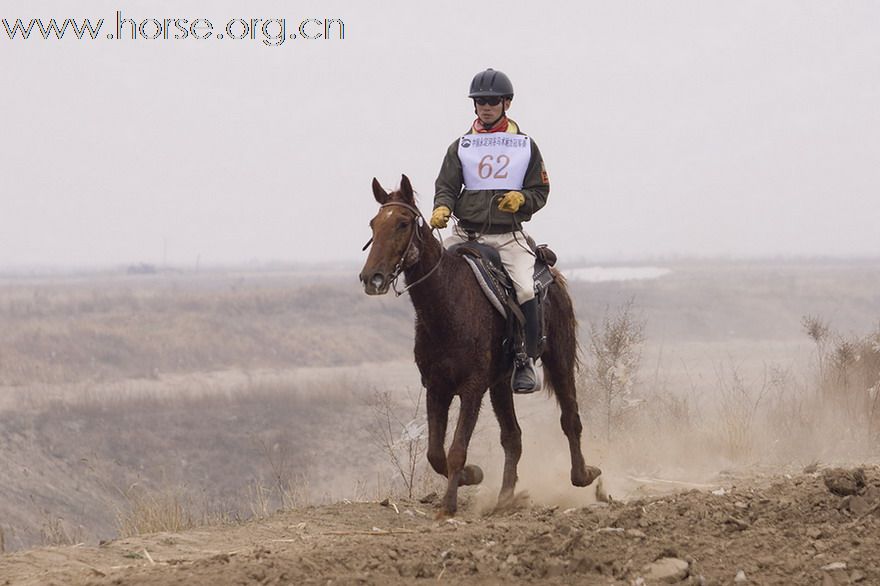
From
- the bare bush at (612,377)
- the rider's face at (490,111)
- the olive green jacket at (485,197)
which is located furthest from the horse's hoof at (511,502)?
the bare bush at (612,377)

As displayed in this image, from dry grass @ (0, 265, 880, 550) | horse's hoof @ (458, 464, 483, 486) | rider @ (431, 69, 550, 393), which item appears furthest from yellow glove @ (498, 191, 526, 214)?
dry grass @ (0, 265, 880, 550)

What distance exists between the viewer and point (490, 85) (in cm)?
977

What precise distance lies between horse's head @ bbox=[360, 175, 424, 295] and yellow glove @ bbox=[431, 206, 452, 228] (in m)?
0.23

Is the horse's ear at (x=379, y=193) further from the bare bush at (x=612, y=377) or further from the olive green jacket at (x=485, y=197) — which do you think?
the bare bush at (x=612, y=377)

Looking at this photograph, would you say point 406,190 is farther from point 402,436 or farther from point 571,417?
point 402,436

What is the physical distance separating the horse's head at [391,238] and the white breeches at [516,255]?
101 cm

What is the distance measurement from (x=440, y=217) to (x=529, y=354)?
1.36 meters

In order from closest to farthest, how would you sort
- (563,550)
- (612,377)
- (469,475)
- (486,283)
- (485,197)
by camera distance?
1. (563,550)
2. (486,283)
3. (469,475)
4. (485,197)
5. (612,377)

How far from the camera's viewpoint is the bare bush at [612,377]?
14375 millimetres

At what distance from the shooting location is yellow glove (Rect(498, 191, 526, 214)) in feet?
31.4

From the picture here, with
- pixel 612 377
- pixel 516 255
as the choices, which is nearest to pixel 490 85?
pixel 516 255

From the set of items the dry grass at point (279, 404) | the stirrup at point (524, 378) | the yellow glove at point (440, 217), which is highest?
the yellow glove at point (440, 217)

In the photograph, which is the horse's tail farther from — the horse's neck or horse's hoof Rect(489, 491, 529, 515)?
the horse's neck

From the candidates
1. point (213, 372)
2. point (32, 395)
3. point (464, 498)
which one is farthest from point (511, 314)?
point (213, 372)
